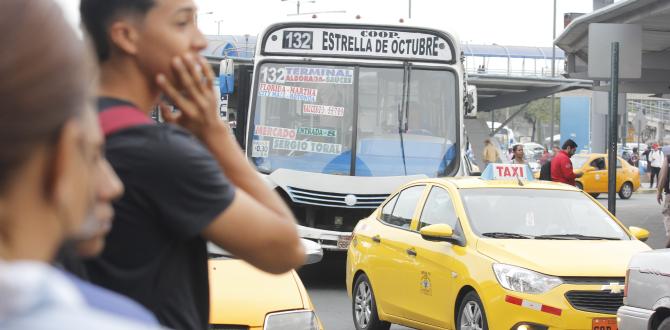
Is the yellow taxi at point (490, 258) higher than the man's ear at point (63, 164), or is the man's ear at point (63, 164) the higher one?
the man's ear at point (63, 164)

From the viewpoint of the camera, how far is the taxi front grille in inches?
344

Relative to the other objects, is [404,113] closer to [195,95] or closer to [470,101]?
[470,101]

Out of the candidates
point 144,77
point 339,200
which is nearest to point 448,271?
point 339,200

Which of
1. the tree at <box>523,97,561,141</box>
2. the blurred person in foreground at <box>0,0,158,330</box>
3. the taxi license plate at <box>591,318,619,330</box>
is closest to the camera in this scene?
the blurred person in foreground at <box>0,0,158,330</box>

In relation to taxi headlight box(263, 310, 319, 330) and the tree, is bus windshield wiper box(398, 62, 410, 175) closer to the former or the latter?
taxi headlight box(263, 310, 319, 330)

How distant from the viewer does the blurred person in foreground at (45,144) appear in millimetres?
1225

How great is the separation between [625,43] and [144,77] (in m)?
13.2

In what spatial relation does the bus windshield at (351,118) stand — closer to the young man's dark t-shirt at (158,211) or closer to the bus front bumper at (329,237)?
the bus front bumper at (329,237)

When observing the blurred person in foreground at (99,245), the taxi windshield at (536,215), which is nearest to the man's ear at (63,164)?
the blurred person in foreground at (99,245)

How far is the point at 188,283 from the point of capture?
2459mm

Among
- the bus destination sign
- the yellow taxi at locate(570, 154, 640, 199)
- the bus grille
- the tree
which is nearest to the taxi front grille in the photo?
the bus grille

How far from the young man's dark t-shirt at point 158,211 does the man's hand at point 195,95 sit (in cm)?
15

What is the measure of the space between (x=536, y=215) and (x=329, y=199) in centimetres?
472

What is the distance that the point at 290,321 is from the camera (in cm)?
669
